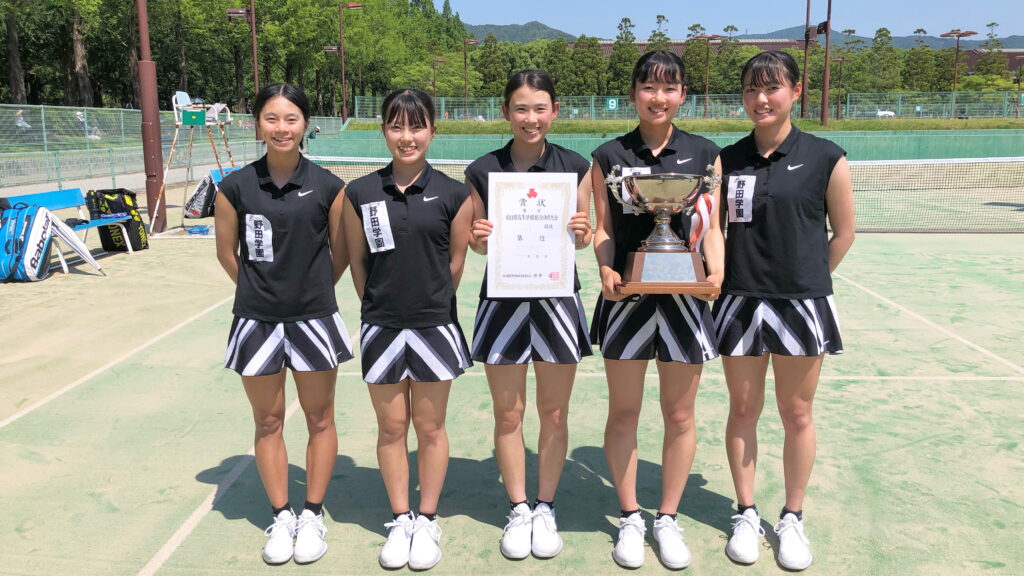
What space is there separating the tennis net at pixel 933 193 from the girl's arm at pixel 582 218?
1078 cm

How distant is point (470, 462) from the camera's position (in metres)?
4.60

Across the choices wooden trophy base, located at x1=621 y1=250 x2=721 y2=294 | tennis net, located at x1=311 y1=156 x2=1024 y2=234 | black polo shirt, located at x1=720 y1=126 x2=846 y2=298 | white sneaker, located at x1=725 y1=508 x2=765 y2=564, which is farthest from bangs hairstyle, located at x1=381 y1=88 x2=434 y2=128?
tennis net, located at x1=311 y1=156 x2=1024 y2=234

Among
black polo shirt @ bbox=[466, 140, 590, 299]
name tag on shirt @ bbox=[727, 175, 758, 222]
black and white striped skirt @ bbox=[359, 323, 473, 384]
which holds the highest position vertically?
black polo shirt @ bbox=[466, 140, 590, 299]

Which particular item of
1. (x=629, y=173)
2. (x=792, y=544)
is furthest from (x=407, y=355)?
(x=792, y=544)

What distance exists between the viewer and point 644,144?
10.9ft

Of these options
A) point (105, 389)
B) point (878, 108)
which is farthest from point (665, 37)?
point (105, 389)

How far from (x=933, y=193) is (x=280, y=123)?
21.5m

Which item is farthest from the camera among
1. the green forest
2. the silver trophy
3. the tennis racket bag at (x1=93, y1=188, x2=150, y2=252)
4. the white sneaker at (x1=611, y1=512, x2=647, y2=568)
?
the green forest

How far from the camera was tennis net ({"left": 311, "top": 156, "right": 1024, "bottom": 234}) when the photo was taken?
14836mm

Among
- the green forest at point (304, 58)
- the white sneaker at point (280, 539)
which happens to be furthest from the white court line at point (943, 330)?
the green forest at point (304, 58)

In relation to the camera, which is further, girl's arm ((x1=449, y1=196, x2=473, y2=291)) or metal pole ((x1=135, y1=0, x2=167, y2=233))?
metal pole ((x1=135, y1=0, x2=167, y2=233))

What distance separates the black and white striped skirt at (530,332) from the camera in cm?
336

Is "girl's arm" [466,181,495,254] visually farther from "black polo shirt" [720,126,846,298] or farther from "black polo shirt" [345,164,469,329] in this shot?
"black polo shirt" [720,126,846,298]

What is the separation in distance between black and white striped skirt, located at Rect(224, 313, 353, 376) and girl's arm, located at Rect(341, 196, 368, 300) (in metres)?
0.24
